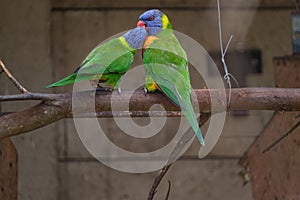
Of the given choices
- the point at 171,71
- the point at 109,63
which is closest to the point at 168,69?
the point at 171,71

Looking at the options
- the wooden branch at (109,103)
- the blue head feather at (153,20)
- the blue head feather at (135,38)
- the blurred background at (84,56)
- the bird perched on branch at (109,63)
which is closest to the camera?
the wooden branch at (109,103)

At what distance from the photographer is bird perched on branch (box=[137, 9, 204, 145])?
2.10 meters

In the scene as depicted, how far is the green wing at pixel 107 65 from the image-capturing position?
2164 millimetres

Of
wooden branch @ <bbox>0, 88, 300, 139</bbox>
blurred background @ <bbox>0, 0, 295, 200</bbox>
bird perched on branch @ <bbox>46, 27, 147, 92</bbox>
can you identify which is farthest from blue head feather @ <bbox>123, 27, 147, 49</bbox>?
blurred background @ <bbox>0, 0, 295, 200</bbox>

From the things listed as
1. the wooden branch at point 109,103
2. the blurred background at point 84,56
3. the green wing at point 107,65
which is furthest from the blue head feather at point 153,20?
the blurred background at point 84,56

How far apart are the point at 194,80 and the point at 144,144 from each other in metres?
0.46

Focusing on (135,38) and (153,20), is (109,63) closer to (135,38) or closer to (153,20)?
(135,38)

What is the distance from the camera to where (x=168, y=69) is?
225cm

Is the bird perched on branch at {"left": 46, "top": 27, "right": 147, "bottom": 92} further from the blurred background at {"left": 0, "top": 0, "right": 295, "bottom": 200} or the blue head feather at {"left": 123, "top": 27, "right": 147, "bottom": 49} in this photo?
the blurred background at {"left": 0, "top": 0, "right": 295, "bottom": 200}

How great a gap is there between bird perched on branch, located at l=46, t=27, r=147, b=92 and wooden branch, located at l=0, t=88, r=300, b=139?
9 centimetres

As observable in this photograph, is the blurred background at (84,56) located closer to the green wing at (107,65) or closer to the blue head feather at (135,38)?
the blue head feather at (135,38)

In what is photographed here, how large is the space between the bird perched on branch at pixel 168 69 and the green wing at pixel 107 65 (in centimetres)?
8

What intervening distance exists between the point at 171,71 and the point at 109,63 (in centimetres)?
22

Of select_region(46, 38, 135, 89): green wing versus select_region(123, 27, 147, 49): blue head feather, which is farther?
select_region(123, 27, 147, 49): blue head feather
